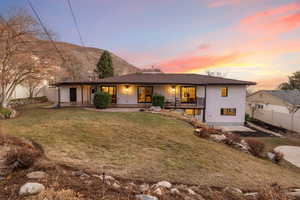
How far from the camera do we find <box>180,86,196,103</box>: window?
50.0 feet

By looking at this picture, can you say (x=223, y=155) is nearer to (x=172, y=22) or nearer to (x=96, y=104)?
(x=96, y=104)

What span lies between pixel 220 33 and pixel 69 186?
53.1 feet

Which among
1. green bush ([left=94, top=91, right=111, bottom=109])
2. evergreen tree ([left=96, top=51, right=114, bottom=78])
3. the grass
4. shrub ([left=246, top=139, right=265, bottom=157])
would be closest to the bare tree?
green bush ([left=94, top=91, right=111, bottom=109])

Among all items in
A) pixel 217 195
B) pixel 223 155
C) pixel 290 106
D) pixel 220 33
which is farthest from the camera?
pixel 290 106

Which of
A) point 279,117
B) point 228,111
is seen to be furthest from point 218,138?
point 279,117

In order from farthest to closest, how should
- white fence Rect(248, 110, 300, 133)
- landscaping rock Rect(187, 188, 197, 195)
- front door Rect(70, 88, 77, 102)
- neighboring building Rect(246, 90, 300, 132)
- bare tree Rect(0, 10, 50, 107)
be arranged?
front door Rect(70, 88, 77, 102) < neighboring building Rect(246, 90, 300, 132) < white fence Rect(248, 110, 300, 133) < bare tree Rect(0, 10, 50, 107) < landscaping rock Rect(187, 188, 197, 195)

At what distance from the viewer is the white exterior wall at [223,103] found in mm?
14734

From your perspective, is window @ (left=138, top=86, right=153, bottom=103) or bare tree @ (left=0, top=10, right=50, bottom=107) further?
window @ (left=138, top=86, right=153, bottom=103)

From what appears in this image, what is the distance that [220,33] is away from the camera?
14453mm

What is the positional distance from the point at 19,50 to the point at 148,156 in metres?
13.6

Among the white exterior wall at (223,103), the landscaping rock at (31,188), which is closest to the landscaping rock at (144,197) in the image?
the landscaping rock at (31,188)

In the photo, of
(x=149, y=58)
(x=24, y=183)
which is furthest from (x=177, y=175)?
(x=149, y=58)

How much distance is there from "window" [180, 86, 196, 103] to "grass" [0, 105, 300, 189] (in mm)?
8069

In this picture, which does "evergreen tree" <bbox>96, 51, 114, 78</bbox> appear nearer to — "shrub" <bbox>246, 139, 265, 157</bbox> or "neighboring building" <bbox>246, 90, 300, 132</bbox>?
"neighboring building" <bbox>246, 90, 300, 132</bbox>
